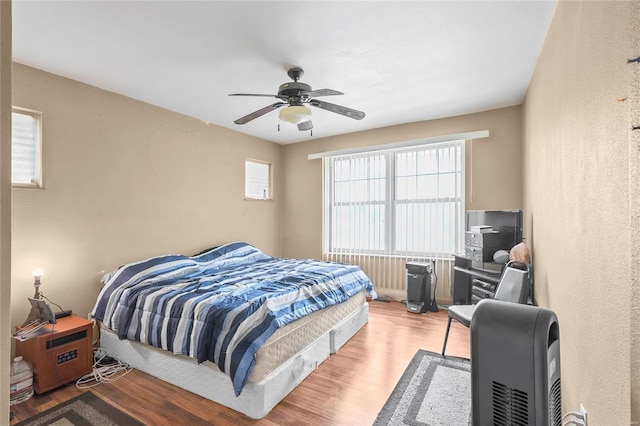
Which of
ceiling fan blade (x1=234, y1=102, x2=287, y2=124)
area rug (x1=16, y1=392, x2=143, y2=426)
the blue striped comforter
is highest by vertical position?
ceiling fan blade (x1=234, y1=102, x2=287, y2=124)

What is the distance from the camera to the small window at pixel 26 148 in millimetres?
2676

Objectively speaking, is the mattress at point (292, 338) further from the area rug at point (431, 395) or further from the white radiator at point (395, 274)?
the white radiator at point (395, 274)

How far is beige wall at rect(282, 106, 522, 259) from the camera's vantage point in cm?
391

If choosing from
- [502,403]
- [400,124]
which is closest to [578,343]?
[502,403]

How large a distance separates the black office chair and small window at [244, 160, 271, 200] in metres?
3.58

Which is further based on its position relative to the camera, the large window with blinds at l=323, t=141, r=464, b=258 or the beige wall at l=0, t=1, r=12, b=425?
the large window with blinds at l=323, t=141, r=464, b=258

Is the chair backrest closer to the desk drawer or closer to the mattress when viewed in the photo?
the desk drawer

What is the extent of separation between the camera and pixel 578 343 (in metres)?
1.45

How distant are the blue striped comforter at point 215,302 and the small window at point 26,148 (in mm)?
1114

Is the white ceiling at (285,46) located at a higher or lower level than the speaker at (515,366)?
higher

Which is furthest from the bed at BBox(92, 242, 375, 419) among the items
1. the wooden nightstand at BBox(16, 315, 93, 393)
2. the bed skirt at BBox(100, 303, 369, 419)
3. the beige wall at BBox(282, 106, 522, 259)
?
the beige wall at BBox(282, 106, 522, 259)

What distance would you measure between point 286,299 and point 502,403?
169 centimetres

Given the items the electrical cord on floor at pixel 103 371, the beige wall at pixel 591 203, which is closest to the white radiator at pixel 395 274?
the beige wall at pixel 591 203

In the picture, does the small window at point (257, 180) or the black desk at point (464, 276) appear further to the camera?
the small window at point (257, 180)
